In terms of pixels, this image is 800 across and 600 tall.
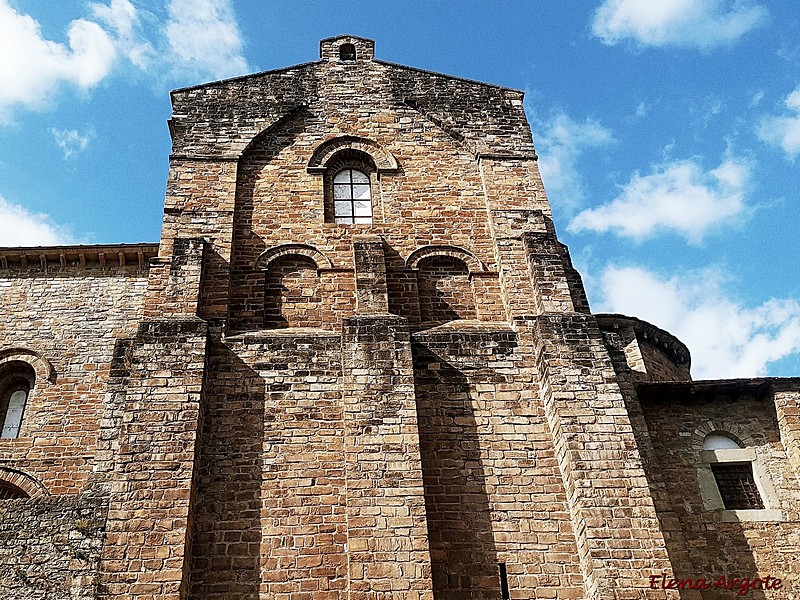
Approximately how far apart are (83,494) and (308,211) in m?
5.70

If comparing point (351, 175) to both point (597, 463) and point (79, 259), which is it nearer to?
point (79, 259)

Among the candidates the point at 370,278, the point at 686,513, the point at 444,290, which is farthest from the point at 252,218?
the point at 686,513

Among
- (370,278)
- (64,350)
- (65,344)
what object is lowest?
(370,278)

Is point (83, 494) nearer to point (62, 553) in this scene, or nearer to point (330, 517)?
point (62, 553)

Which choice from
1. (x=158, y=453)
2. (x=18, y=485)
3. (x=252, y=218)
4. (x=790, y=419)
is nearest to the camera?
(x=158, y=453)

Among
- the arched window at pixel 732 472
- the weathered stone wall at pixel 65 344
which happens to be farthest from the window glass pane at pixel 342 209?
the arched window at pixel 732 472

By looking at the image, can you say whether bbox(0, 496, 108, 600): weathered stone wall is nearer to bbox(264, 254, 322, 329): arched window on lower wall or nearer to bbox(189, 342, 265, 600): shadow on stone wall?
bbox(189, 342, 265, 600): shadow on stone wall

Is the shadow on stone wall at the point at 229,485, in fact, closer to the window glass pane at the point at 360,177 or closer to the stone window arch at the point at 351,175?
the stone window arch at the point at 351,175

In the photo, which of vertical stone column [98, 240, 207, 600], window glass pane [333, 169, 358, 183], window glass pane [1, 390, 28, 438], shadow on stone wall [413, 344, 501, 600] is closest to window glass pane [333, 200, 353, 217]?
window glass pane [333, 169, 358, 183]

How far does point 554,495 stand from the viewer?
931 cm

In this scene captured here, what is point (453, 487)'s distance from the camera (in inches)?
369

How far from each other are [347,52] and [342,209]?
4193 mm

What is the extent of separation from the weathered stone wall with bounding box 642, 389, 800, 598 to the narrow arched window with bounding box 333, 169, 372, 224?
224 inches

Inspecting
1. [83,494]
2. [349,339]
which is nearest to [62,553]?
[83,494]
